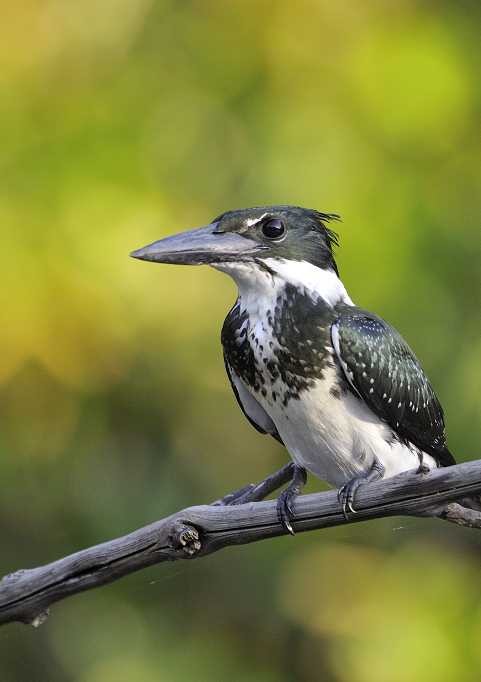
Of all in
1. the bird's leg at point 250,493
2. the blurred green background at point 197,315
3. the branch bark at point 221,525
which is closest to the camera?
the branch bark at point 221,525

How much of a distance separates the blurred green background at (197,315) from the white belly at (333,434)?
1153 mm

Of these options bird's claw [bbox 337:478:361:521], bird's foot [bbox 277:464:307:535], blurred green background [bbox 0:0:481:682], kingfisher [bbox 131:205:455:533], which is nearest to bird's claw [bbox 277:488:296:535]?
bird's foot [bbox 277:464:307:535]

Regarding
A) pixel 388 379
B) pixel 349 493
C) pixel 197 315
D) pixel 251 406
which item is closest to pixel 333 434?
pixel 388 379

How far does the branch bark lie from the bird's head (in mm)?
532

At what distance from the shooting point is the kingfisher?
9.70 feet

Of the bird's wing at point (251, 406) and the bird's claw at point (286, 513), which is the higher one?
the bird's wing at point (251, 406)

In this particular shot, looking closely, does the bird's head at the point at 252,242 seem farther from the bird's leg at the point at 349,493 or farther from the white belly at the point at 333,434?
the bird's leg at the point at 349,493

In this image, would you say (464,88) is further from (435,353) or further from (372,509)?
(372,509)

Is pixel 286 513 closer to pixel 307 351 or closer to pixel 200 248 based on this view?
pixel 307 351

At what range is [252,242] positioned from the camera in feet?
9.89

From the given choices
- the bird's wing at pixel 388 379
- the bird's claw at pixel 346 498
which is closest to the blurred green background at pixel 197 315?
the bird's wing at pixel 388 379

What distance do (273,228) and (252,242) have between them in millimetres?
65

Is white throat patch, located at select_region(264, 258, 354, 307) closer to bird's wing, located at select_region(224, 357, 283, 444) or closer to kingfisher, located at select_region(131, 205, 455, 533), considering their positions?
kingfisher, located at select_region(131, 205, 455, 533)

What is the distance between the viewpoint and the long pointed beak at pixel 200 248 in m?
2.87
